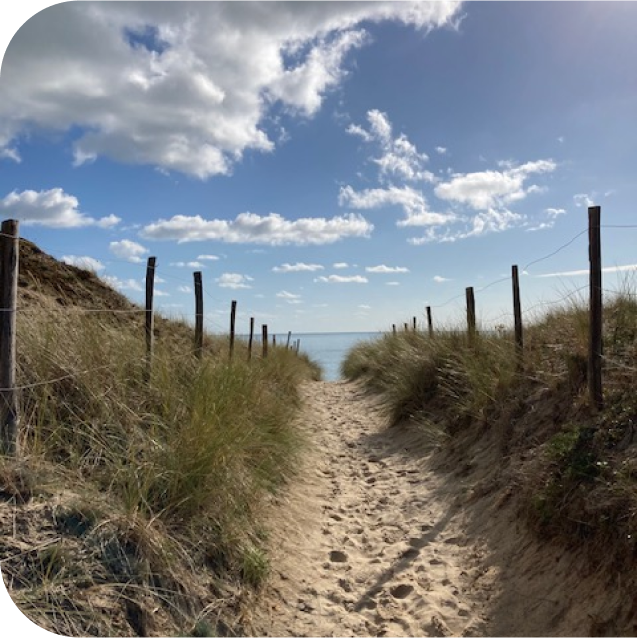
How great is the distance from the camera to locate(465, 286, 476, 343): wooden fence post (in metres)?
8.54

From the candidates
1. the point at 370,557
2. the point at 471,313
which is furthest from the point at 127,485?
the point at 471,313

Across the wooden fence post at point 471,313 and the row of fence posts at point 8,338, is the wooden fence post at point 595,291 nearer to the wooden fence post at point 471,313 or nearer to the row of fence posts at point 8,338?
Result: the wooden fence post at point 471,313

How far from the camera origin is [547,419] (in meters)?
5.15

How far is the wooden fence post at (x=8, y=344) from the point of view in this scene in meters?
3.25

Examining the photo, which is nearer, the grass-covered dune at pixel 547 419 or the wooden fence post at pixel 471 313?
the grass-covered dune at pixel 547 419

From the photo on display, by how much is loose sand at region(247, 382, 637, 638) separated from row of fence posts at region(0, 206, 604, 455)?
153 centimetres

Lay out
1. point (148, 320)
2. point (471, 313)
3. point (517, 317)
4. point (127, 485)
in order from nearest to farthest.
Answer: point (127, 485) → point (148, 320) → point (517, 317) → point (471, 313)

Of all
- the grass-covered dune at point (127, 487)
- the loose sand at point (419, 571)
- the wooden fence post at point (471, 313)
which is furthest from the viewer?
the wooden fence post at point (471, 313)

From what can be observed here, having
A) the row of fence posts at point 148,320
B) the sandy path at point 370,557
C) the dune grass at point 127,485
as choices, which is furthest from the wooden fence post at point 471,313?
the dune grass at point 127,485

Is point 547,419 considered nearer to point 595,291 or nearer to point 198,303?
point 595,291

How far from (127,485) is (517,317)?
5.50 meters

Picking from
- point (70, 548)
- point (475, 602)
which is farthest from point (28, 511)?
point (475, 602)

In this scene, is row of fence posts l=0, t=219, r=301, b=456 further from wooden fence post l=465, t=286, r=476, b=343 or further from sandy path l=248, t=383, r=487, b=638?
wooden fence post l=465, t=286, r=476, b=343

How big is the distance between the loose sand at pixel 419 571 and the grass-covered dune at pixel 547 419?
235 millimetres
